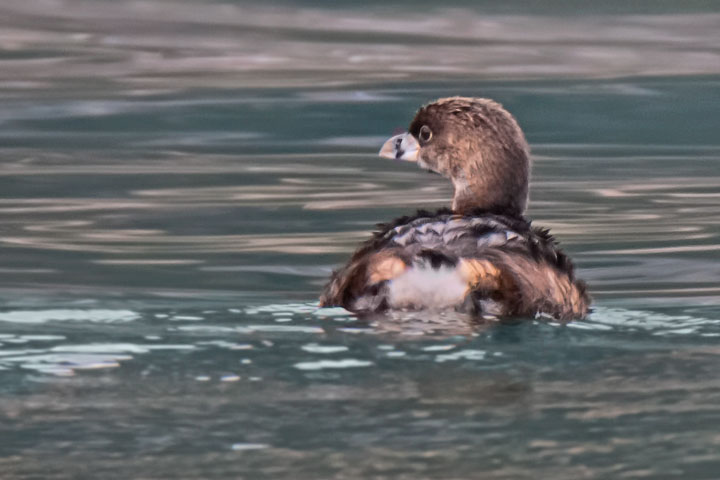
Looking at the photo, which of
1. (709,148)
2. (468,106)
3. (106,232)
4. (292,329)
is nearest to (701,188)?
(709,148)

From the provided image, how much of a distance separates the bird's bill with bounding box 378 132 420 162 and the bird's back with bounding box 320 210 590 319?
1.21 metres

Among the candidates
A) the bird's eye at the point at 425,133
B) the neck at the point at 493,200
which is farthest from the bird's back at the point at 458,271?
the bird's eye at the point at 425,133

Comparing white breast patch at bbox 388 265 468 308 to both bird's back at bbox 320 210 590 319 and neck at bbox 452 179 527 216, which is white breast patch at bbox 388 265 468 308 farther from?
neck at bbox 452 179 527 216

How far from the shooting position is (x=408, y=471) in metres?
5.62

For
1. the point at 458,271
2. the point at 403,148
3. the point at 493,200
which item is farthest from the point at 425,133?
the point at 458,271

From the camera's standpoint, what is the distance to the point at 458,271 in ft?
24.4

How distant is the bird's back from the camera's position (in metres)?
7.42

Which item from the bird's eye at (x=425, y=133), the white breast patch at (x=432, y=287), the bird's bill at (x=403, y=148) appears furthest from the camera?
the bird's bill at (x=403, y=148)

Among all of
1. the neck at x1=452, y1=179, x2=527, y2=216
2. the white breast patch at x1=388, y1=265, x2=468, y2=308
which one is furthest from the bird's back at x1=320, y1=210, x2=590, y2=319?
the neck at x1=452, y1=179, x2=527, y2=216

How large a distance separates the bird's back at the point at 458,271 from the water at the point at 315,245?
0.11m

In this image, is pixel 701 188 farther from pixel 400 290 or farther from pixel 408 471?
pixel 408 471

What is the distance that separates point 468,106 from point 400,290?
1746mm

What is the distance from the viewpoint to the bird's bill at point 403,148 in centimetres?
931

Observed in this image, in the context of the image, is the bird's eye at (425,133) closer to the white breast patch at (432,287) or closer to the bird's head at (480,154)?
the bird's head at (480,154)
